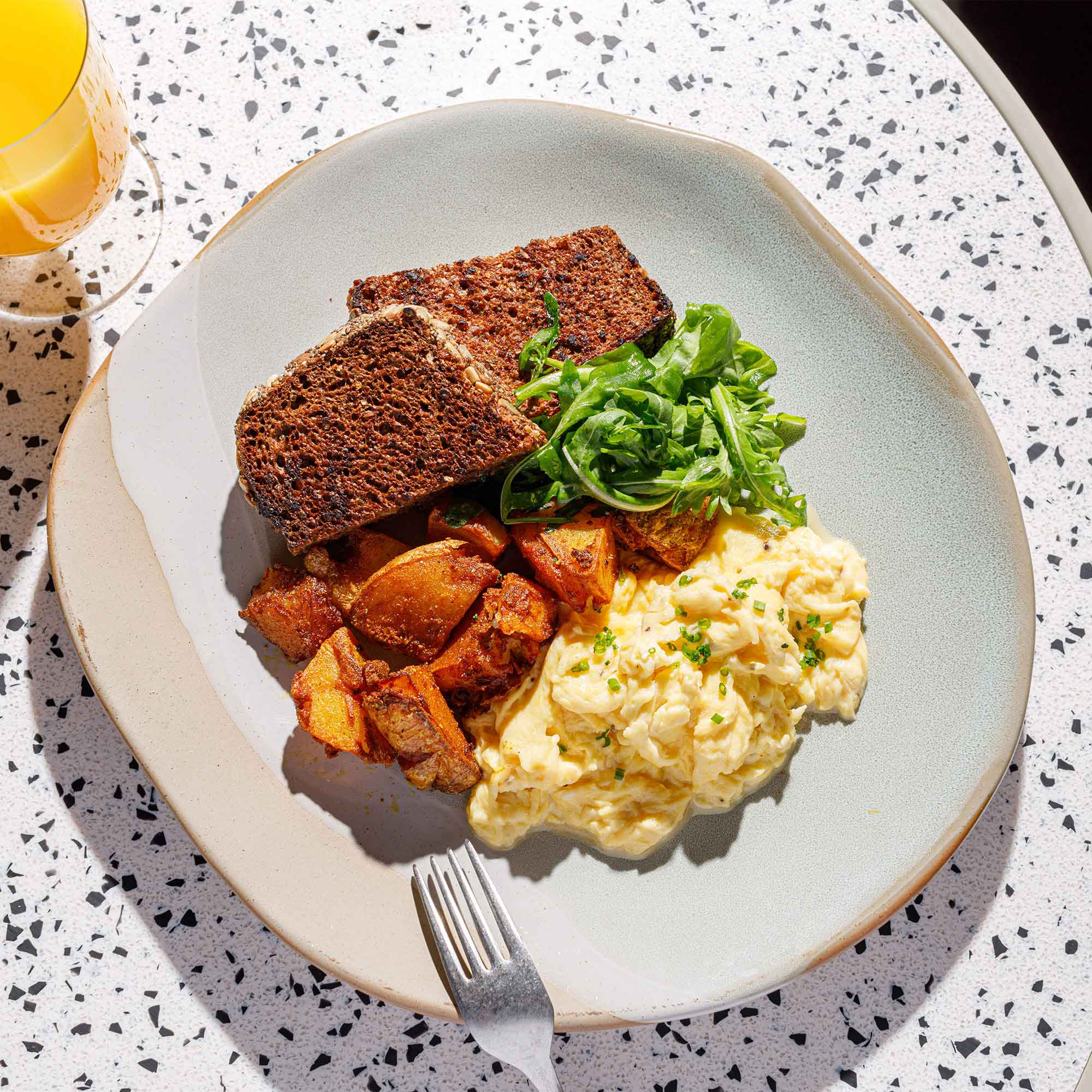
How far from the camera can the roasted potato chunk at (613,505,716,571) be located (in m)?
2.82

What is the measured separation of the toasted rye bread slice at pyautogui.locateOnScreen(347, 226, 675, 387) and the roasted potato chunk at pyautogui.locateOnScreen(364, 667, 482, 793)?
0.98 meters

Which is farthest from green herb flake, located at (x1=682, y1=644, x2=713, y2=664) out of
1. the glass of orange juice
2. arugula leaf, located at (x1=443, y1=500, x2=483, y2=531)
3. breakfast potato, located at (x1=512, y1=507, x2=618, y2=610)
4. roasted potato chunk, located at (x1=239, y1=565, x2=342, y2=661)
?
the glass of orange juice

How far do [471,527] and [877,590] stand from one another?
1317 mm

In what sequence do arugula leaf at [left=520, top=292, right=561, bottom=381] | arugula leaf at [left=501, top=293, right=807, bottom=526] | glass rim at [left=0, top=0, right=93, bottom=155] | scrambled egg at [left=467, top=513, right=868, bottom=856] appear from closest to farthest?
glass rim at [left=0, top=0, right=93, bottom=155]
scrambled egg at [left=467, top=513, right=868, bottom=856]
arugula leaf at [left=501, top=293, right=807, bottom=526]
arugula leaf at [left=520, top=292, right=561, bottom=381]

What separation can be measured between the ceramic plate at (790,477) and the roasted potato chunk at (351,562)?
0.75 feet

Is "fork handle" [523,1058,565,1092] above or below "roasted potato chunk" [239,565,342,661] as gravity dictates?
below

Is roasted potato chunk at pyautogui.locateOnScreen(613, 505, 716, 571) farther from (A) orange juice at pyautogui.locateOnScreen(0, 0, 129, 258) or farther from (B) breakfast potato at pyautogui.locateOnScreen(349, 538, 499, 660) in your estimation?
(A) orange juice at pyautogui.locateOnScreen(0, 0, 129, 258)

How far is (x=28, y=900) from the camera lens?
294cm

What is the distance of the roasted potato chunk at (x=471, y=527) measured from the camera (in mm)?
2805

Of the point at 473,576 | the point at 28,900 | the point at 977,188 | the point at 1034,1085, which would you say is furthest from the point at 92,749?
the point at 977,188

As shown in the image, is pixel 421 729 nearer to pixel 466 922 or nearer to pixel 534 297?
pixel 466 922

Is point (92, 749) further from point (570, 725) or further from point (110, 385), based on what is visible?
point (570, 725)

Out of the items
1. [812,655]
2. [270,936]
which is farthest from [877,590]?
[270,936]

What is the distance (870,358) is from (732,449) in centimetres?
61
